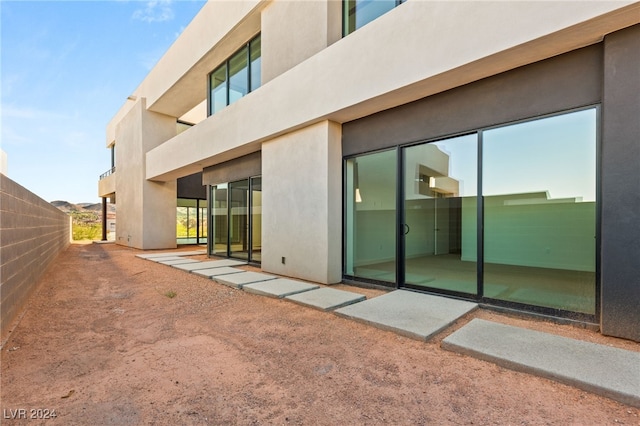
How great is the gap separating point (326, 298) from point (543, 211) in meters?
3.05

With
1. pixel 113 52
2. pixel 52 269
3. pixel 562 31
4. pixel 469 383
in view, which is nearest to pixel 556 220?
pixel 562 31

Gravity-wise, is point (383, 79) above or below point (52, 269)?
above

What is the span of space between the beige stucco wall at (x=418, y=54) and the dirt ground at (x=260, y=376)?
3052 millimetres

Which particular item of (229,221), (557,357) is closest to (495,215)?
(557,357)

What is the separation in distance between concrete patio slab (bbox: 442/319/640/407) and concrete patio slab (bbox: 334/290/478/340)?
0.88 feet

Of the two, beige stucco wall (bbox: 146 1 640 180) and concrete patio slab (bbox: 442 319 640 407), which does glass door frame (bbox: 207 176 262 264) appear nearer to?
beige stucco wall (bbox: 146 1 640 180)

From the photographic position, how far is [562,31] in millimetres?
2916

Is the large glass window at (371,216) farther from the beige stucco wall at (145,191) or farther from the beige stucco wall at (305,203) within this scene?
the beige stucco wall at (145,191)

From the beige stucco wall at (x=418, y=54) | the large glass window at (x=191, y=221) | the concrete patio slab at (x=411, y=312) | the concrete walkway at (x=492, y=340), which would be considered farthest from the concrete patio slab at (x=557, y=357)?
the large glass window at (x=191, y=221)

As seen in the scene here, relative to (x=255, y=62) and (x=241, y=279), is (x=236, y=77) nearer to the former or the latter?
(x=255, y=62)

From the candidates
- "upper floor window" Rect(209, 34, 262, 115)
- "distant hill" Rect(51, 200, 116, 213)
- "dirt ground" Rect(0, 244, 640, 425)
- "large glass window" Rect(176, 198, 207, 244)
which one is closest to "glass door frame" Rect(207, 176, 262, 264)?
"upper floor window" Rect(209, 34, 262, 115)

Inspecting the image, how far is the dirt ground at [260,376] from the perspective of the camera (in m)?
1.80

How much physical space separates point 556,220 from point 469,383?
2.48 m

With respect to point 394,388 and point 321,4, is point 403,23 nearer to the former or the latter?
point 321,4
